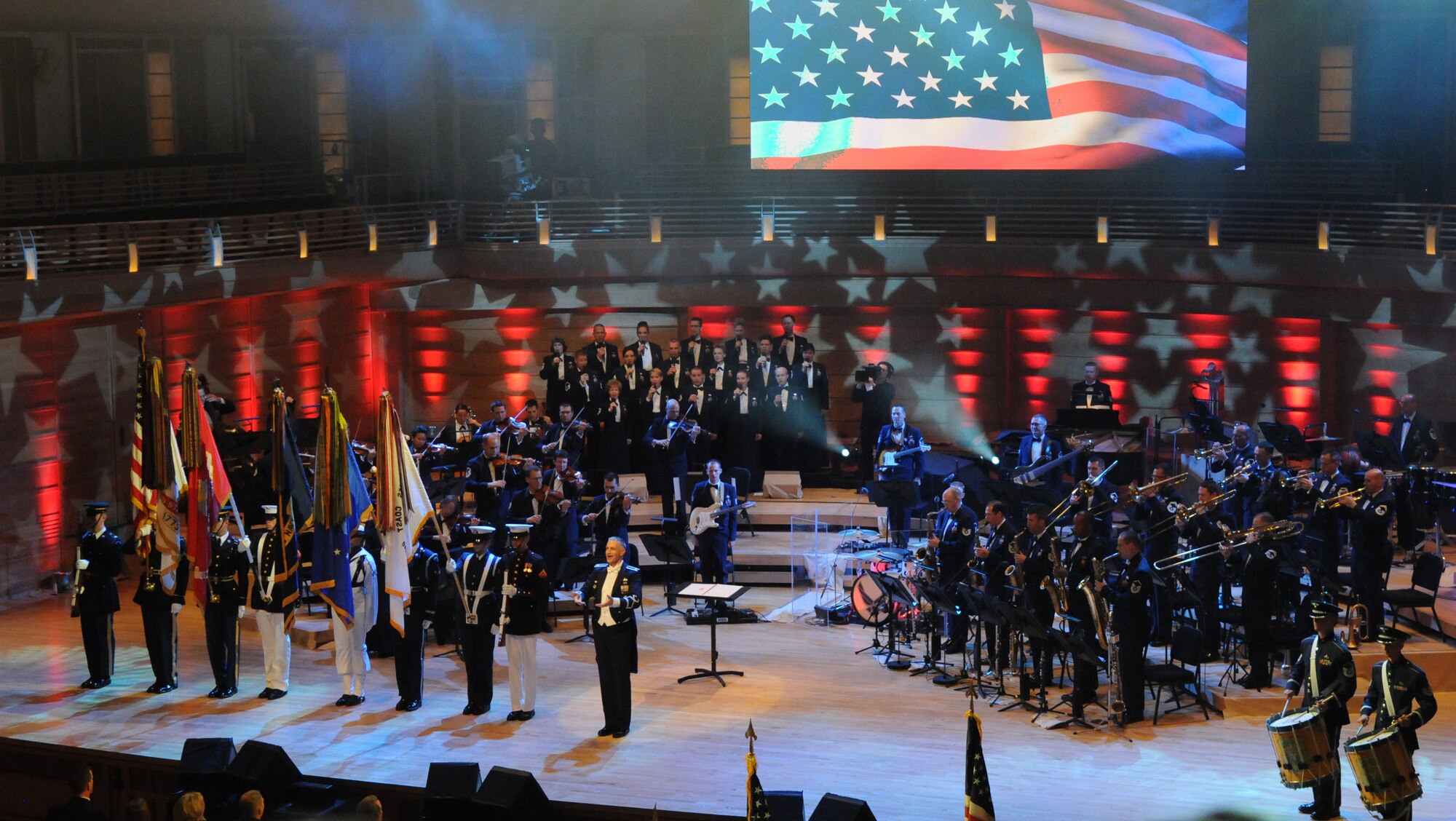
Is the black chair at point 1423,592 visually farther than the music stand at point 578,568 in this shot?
No

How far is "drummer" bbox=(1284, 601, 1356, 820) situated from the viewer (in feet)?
36.7

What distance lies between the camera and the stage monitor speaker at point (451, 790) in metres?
10.8

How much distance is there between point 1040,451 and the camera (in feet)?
59.2

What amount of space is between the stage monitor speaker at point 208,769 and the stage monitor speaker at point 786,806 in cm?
400

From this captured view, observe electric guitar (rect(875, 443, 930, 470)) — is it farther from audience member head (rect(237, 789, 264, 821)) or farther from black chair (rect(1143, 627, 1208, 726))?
audience member head (rect(237, 789, 264, 821))

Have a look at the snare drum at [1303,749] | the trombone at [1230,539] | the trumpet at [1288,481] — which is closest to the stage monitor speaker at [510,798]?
the snare drum at [1303,749]

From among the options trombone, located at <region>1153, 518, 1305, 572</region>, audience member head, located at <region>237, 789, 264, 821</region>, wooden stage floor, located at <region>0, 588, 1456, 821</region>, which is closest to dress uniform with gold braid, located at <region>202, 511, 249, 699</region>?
wooden stage floor, located at <region>0, 588, 1456, 821</region>

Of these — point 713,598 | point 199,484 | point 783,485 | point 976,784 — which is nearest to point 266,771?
point 199,484

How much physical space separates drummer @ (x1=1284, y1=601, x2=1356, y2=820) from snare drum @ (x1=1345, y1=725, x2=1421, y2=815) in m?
0.48

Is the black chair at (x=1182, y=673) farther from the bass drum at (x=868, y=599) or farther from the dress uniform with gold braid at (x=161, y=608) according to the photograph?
the dress uniform with gold braid at (x=161, y=608)

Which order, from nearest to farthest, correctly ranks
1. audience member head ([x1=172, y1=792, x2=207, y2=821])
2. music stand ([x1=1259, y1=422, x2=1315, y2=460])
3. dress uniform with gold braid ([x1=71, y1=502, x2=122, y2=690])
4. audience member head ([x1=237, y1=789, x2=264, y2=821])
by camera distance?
audience member head ([x1=172, y1=792, x2=207, y2=821]) → audience member head ([x1=237, y1=789, x2=264, y2=821]) → dress uniform with gold braid ([x1=71, y1=502, x2=122, y2=690]) → music stand ([x1=1259, y1=422, x2=1315, y2=460])

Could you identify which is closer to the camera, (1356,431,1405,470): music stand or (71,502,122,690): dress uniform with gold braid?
(71,502,122,690): dress uniform with gold braid

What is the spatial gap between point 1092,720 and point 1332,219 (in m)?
10.2

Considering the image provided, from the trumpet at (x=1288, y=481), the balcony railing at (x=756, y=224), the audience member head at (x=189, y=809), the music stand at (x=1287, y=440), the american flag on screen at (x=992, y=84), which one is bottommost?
the audience member head at (x=189, y=809)
